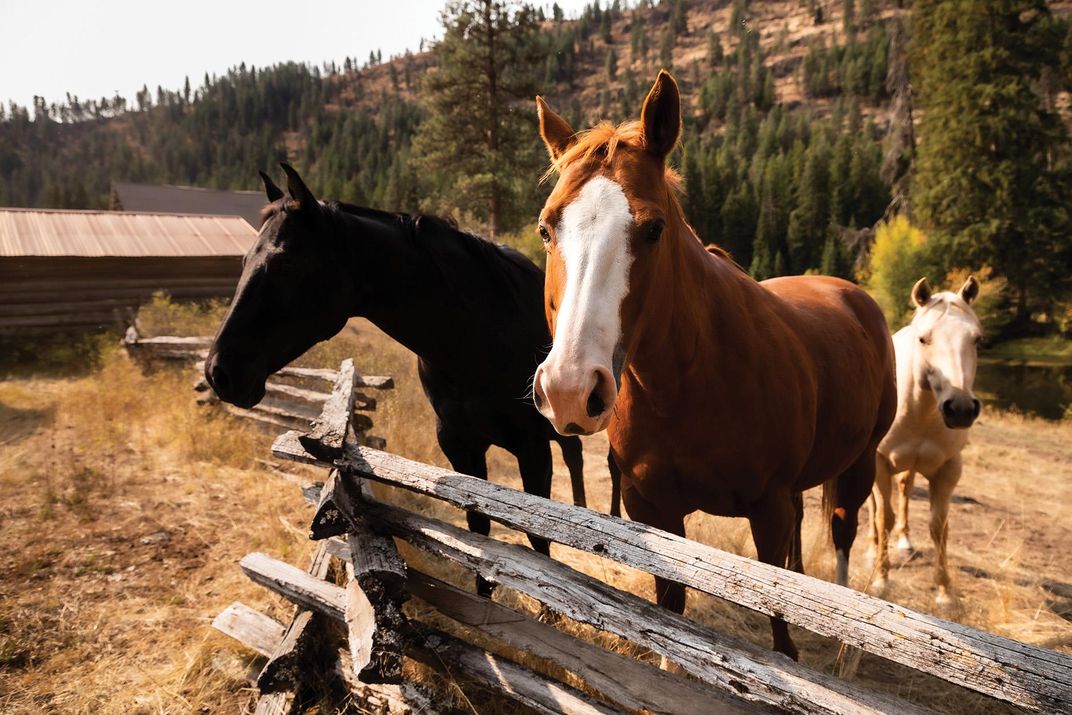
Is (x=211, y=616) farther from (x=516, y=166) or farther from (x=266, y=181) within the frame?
(x=516, y=166)

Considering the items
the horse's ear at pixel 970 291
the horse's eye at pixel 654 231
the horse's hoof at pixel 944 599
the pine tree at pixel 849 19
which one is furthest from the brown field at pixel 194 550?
the pine tree at pixel 849 19

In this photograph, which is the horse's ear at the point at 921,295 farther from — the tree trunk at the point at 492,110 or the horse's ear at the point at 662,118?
the tree trunk at the point at 492,110

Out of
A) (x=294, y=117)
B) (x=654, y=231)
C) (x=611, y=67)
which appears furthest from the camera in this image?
(x=611, y=67)

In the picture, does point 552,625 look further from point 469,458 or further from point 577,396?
point 577,396

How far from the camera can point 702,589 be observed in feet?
5.37

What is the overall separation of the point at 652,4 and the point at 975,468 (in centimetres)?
22750

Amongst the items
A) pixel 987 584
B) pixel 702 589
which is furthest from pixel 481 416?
pixel 987 584

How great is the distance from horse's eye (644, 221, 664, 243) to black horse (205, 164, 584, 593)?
1449 mm

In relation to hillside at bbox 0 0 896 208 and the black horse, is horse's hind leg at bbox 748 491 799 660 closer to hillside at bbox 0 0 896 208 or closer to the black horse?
the black horse

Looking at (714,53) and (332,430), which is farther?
(714,53)

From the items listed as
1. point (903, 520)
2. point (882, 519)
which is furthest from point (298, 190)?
point (903, 520)

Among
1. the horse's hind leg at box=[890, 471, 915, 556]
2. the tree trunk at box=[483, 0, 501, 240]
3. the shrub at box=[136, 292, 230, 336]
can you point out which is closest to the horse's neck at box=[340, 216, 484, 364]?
the horse's hind leg at box=[890, 471, 915, 556]

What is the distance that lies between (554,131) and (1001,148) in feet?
90.1

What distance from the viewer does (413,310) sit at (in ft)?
9.73
